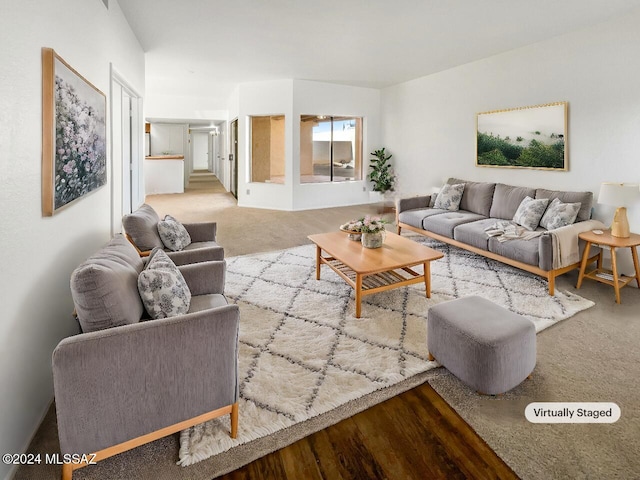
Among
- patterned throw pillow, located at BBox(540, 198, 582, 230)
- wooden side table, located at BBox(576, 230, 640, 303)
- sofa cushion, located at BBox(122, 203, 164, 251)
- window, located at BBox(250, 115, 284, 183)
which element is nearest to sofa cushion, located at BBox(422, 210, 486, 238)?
patterned throw pillow, located at BBox(540, 198, 582, 230)

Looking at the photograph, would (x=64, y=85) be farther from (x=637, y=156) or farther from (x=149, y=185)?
(x=149, y=185)

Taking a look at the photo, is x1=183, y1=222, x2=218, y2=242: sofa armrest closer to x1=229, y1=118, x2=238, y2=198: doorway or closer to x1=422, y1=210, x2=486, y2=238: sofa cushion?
x1=422, y1=210, x2=486, y2=238: sofa cushion

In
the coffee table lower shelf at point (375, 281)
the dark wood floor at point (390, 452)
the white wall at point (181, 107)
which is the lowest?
the dark wood floor at point (390, 452)

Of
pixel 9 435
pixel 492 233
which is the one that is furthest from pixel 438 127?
pixel 9 435

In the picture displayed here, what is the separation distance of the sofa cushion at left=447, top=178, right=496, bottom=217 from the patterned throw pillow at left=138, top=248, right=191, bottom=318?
4.32m

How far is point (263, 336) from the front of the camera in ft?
8.64

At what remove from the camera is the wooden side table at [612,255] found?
3246 millimetres

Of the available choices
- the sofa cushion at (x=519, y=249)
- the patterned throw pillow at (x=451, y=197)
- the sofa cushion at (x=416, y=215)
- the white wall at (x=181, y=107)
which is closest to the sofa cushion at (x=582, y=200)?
the sofa cushion at (x=519, y=249)

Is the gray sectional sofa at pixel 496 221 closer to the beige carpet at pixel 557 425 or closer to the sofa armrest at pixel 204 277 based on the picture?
the beige carpet at pixel 557 425

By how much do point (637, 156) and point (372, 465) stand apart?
13.4 feet

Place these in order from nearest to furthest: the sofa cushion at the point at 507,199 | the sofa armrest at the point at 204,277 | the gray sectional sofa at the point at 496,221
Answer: the sofa armrest at the point at 204,277 → the gray sectional sofa at the point at 496,221 → the sofa cushion at the point at 507,199

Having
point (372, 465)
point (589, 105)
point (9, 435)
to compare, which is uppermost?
point (589, 105)

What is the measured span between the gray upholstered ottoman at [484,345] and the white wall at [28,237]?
2109 mm

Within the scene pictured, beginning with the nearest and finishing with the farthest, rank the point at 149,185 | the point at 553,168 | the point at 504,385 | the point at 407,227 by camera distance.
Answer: the point at 504,385
the point at 553,168
the point at 407,227
the point at 149,185
